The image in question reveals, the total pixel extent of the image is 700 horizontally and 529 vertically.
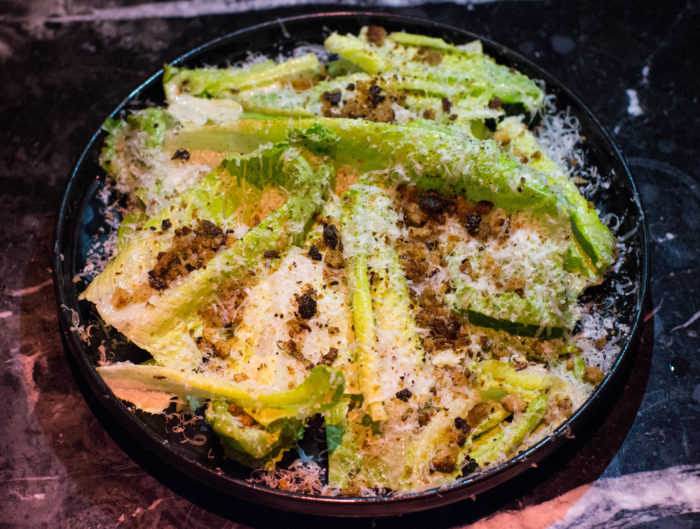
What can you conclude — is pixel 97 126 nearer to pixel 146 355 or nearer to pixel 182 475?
pixel 146 355

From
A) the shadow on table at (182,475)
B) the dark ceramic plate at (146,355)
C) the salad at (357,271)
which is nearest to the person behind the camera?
the dark ceramic plate at (146,355)

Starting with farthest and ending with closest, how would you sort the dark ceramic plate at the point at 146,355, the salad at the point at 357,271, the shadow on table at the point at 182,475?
the shadow on table at the point at 182,475 < the salad at the point at 357,271 < the dark ceramic plate at the point at 146,355

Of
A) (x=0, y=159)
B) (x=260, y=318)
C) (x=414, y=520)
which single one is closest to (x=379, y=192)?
(x=260, y=318)

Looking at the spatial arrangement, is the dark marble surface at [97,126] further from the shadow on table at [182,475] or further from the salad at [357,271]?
the salad at [357,271]

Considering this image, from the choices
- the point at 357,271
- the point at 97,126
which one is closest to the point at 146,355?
the point at 357,271

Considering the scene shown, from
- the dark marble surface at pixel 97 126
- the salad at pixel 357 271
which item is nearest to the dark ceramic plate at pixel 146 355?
the salad at pixel 357 271

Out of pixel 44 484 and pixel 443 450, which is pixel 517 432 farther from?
pixel 44 484
